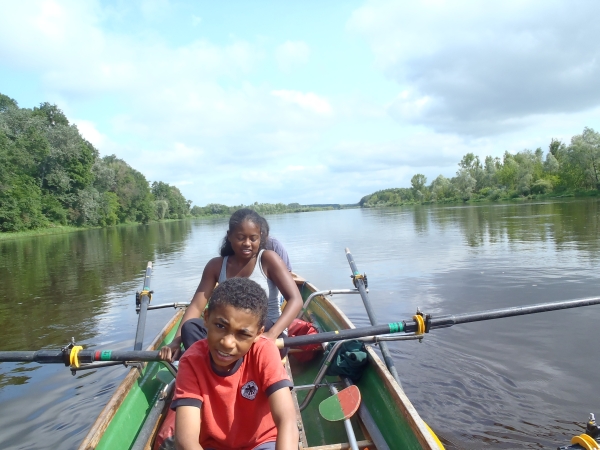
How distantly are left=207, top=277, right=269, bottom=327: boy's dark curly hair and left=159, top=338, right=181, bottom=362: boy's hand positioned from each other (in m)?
1.23

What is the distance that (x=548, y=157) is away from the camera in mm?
61656

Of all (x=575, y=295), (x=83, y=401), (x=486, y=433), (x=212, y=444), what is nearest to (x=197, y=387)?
(x=212, y=444)

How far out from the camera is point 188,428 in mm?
1980

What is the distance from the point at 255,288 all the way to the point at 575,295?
8.36 m

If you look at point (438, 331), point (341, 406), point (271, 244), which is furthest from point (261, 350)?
point (438, 331)

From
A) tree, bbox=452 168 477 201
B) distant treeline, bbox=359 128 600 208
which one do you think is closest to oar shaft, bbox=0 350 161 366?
distant treeline, bbox=359 128 600 208

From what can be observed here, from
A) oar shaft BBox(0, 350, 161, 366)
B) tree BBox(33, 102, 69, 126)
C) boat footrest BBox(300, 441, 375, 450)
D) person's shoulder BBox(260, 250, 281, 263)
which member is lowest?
boat footrest BBox(300, 441, 375, 450)

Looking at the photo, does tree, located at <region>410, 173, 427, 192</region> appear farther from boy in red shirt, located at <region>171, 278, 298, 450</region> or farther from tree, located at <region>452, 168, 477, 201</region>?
boy in red shirt, located at <region>171, 278, 298, 450</region>

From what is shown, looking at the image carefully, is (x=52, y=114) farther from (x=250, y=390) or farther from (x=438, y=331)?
(x=250, y=390)

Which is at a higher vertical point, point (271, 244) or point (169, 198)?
point (169, 198)

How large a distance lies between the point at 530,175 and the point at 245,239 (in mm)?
66318

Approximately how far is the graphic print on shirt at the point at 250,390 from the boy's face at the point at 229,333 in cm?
16

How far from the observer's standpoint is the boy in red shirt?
78.5 inches

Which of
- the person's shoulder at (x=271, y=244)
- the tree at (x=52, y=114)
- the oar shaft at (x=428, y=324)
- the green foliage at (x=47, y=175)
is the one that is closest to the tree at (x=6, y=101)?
the green foliage at (x=47, y=175)
